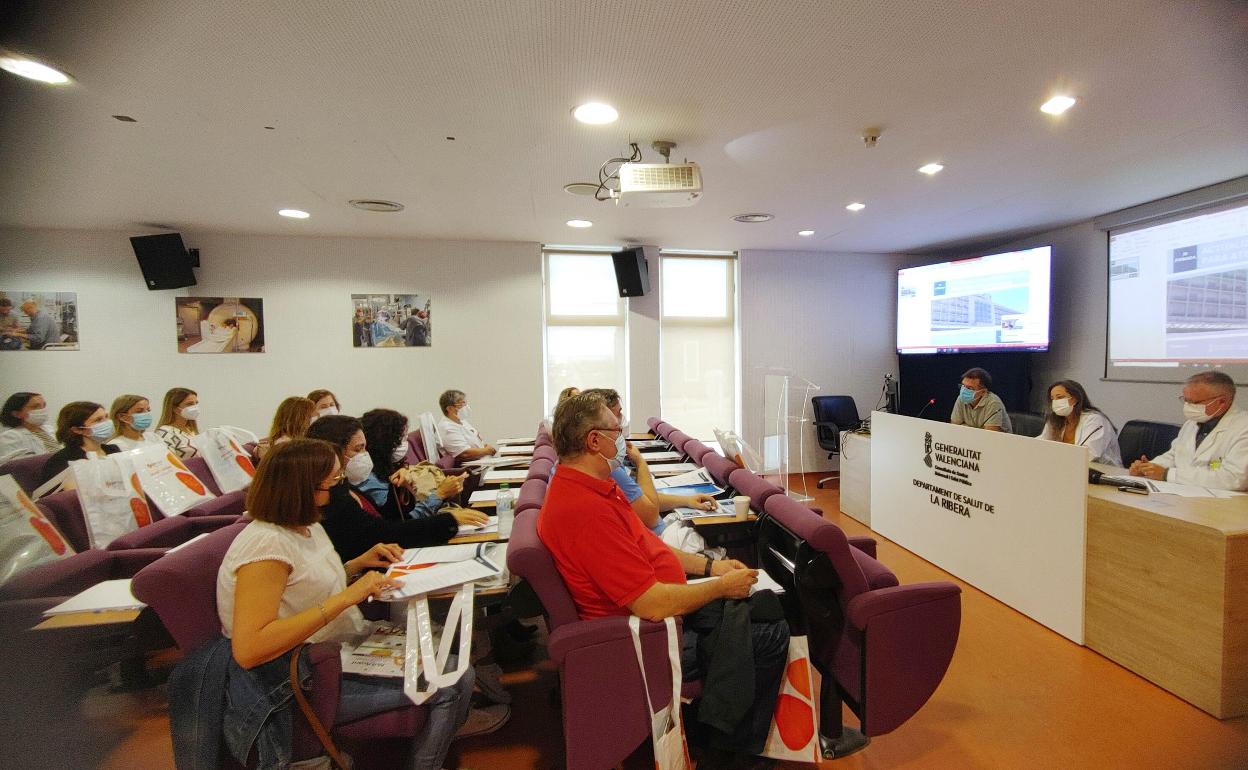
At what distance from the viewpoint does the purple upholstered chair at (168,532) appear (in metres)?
2.46

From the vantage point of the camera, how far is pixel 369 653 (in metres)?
1.70

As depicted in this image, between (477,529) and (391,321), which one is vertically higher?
(391,321)

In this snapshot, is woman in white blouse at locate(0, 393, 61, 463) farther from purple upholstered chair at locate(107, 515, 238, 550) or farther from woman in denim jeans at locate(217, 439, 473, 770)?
purple upholstered chair at locate(107, 515, 238, 550)

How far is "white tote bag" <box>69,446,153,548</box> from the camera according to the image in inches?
94.5

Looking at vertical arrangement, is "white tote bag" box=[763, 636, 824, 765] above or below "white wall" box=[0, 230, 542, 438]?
below

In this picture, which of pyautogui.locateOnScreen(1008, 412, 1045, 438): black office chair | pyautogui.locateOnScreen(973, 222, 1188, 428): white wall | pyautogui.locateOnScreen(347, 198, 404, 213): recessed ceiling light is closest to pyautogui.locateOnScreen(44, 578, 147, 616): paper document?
pyautogui.locateOnScreen(347, 198, 404, 213): recessed ceiling light

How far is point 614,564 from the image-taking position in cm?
167

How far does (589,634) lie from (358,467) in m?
1.36

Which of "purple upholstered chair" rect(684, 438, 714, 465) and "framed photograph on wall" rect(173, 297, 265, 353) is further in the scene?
"framed photograph on wall" rect(173, 297, 265, 353)

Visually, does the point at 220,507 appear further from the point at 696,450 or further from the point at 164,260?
the point at 164,260

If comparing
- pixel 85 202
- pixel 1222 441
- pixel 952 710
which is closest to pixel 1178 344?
pixel 1222 441

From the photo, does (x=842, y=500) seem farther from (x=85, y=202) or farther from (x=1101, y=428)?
(x=85, y=202)

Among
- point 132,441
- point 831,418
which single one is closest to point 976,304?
point 831,418

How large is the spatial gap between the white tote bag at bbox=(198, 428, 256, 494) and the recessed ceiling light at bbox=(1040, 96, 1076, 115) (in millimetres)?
4945
